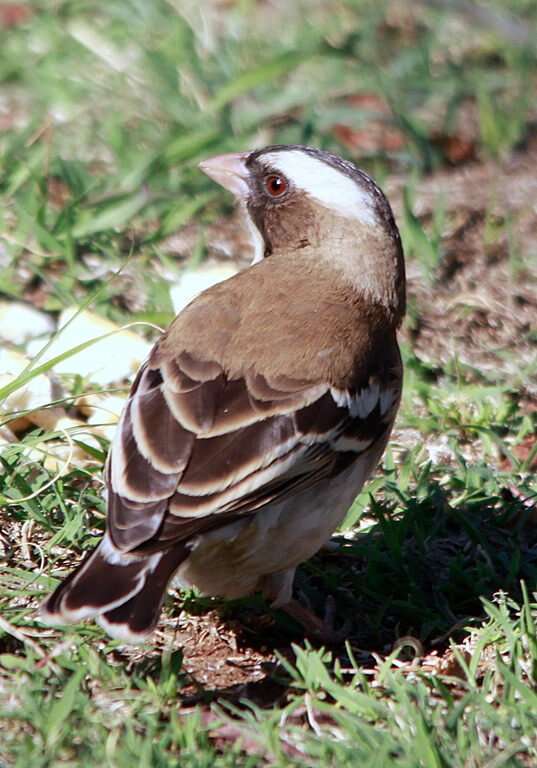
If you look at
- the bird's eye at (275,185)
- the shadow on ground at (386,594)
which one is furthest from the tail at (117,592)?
the bird's eye at (275,185)

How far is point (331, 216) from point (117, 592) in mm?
1854

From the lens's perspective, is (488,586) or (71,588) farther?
(488,586)

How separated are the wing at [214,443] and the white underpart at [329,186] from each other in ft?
2.48

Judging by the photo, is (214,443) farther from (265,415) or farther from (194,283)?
(194,283)

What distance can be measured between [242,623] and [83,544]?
0.61 m

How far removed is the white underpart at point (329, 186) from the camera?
16.4 ft

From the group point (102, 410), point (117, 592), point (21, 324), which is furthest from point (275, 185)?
point (117, 592)

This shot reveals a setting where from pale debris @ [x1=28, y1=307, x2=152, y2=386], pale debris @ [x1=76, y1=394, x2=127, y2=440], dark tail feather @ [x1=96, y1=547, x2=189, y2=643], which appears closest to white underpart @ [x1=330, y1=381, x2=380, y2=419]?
dark tail feather @ [x1=96, y1=547, x2=189, y2=643]

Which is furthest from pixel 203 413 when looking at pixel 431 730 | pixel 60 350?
pixel 60 350

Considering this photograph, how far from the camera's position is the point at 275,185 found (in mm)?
5297

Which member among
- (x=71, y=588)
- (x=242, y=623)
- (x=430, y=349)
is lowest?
(x=430, y=349)

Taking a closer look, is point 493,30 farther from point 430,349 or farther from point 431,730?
point 431,730

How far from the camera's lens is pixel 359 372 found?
15.0 ft

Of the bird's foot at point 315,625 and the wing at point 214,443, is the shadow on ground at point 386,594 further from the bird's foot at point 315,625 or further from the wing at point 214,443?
the wing at point 214,443
